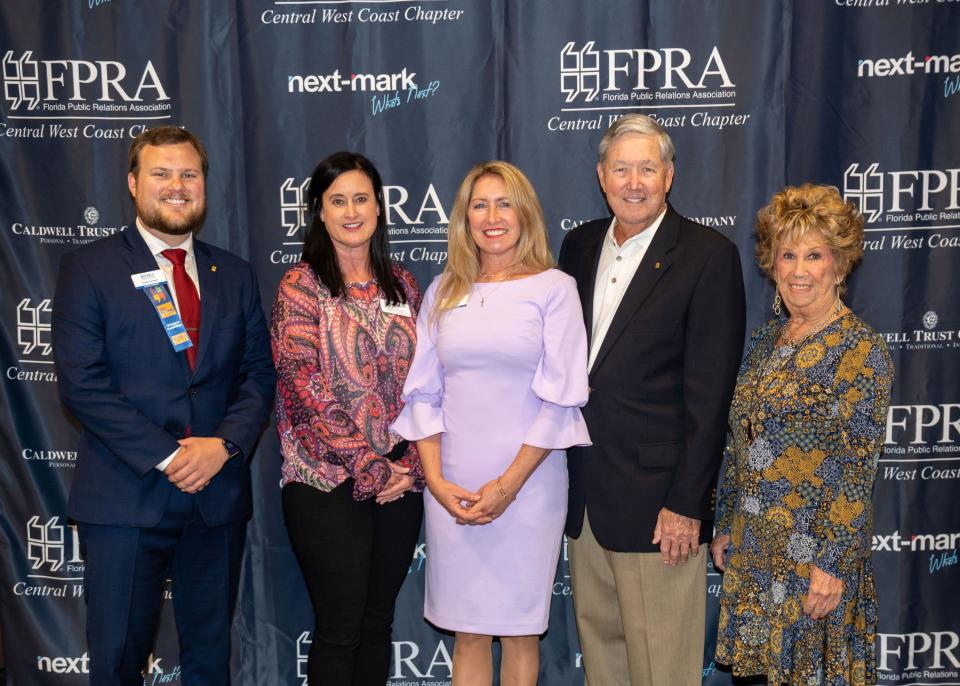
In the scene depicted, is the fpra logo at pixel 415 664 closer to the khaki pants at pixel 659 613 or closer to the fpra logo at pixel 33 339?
the khaki pants at pixel 659 613

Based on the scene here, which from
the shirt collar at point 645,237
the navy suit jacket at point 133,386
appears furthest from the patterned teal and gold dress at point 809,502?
the navy suit jacket at point 133,386

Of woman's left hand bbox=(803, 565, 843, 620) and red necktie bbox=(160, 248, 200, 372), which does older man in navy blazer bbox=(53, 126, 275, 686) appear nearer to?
red necktie bbox=(160, 248, 200, 372)

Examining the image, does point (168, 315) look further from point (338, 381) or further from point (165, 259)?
point (338, 381)

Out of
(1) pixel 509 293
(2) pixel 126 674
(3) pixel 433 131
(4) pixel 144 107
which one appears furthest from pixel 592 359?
(4) pixel 144 107

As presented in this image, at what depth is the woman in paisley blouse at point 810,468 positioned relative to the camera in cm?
231

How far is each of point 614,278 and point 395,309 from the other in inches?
28.9

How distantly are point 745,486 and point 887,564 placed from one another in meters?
1.41

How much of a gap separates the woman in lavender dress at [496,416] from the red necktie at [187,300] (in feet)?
2.28

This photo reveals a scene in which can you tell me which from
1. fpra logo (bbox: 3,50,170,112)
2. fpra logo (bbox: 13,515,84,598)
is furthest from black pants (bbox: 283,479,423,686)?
fpra logo (bbox: 3,50,170,112)

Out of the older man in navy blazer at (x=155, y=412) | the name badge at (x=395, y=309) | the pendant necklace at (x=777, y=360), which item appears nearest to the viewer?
the pendant necklace at (x=777, y=360)

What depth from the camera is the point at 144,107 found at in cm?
344

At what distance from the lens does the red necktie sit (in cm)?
266

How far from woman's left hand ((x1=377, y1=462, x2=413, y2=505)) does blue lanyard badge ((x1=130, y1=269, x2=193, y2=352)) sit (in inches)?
30.1

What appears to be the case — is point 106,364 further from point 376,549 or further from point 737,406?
point 737,406
